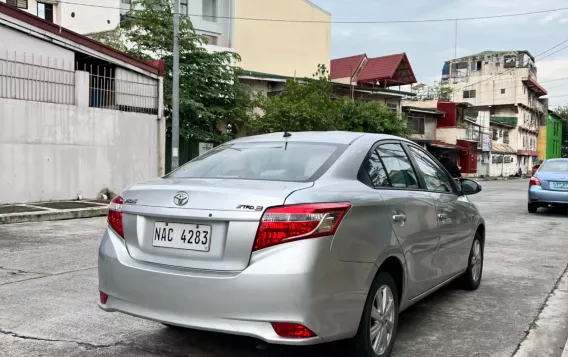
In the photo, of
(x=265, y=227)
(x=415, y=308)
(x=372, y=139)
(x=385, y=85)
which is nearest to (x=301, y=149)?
(x=372, y=139)

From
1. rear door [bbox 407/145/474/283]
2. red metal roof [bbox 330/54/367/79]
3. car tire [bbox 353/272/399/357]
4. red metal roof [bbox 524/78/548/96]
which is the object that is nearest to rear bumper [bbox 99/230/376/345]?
car tire [bbox 353/272/399/357]

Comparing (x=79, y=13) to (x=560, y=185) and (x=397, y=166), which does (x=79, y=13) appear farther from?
(x=397, y=166)

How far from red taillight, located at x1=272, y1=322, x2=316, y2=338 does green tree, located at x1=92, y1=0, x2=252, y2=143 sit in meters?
17.0

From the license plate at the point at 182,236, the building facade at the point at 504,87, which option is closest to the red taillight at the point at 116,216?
the license plate at the point at 182,236

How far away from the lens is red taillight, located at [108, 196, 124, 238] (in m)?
3.38

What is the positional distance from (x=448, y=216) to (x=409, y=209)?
2.96 feet

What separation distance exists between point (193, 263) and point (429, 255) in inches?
76.5

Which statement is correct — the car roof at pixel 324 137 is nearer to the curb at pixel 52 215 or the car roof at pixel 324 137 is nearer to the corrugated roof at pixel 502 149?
the curb at pixel 52 215

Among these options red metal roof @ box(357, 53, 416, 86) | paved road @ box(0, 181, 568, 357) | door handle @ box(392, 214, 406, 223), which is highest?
red metal roof @ box(357, 53, 416, 86)

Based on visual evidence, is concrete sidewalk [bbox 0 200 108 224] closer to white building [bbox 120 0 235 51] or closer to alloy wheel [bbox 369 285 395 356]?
alloy wheel [bbox 369 285 395 356]

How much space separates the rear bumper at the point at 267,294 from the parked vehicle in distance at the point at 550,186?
11.6m

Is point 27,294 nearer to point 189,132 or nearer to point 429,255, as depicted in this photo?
point 429,255

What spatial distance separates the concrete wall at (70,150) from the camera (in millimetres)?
13188

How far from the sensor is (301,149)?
387 cm
